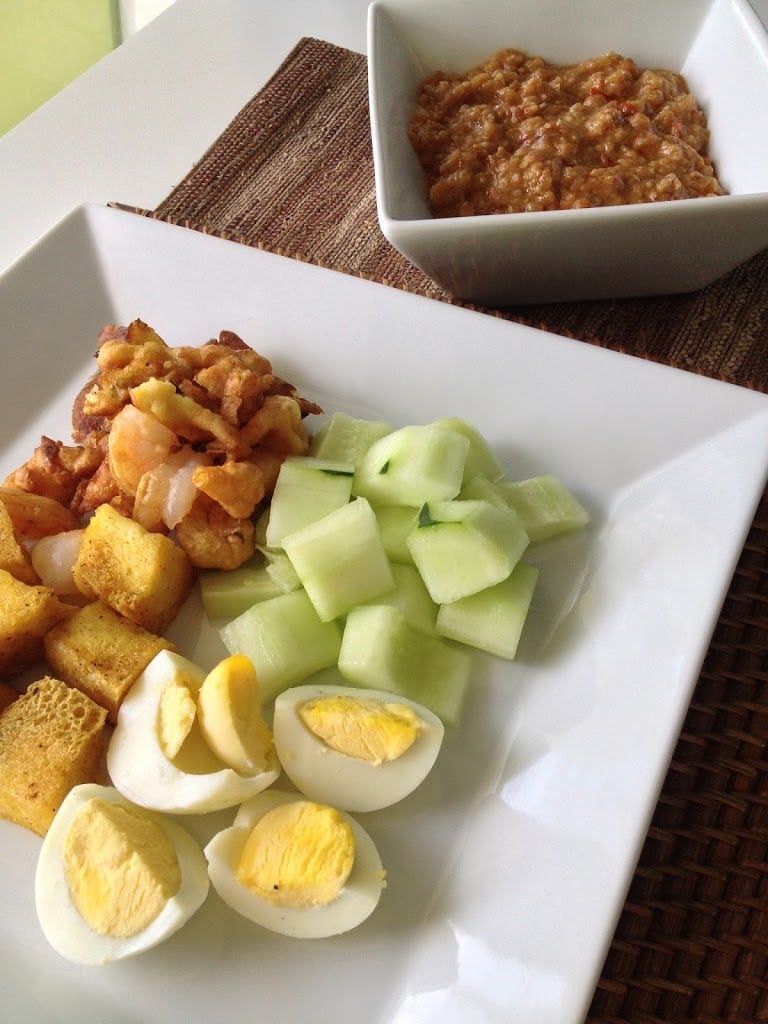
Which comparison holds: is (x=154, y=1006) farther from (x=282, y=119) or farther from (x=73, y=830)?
(x=282, y=119)

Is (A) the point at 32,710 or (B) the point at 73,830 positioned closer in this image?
(B) the point at 73,830

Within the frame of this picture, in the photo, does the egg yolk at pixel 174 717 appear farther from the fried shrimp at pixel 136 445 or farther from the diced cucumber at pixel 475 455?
the diced cucumber at pixel 475 455

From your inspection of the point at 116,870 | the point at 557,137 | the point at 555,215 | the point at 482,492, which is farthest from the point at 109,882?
the point at 557,137

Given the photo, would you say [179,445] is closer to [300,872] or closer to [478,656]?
[478,656]

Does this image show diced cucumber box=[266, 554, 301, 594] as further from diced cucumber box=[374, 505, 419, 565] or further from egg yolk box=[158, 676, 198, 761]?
egg yolk box=[158, 676, 198, 761]

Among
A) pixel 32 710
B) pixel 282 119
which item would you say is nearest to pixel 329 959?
pixel 32 710
